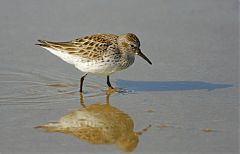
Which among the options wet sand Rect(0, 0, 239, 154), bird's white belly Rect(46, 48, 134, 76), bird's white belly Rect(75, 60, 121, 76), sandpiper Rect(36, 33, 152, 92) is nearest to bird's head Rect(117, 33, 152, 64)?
sandpiper Rect(36, 33, 152, 92)

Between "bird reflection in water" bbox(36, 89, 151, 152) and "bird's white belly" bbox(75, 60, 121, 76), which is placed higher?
"bird's white belly" bbox(75, 60, 121, 76)

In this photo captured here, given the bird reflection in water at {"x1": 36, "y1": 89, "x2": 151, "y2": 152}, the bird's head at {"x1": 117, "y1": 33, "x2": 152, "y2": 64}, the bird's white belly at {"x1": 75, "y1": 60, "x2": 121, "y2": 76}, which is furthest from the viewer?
the bird's head at {"x1": 117, "y1": 33, "x2": 152, "y2": 64}

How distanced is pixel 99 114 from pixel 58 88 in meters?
0.98

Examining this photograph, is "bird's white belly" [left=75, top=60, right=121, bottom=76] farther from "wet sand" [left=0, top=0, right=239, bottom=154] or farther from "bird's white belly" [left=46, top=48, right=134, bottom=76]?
"wet sand" [left=0, top=0, right=239, bottom=154]

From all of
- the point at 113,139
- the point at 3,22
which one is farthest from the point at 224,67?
the point at 3,22

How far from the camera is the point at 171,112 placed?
6.64m

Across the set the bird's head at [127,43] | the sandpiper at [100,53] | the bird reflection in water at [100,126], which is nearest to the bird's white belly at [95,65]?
the sandpiper at [100,53]

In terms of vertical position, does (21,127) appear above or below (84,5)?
below

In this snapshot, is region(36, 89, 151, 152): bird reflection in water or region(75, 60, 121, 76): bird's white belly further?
region(75, 60, 121, 76): bird's white belly

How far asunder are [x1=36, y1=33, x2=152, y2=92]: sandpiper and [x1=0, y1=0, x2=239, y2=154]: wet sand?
0.27 m

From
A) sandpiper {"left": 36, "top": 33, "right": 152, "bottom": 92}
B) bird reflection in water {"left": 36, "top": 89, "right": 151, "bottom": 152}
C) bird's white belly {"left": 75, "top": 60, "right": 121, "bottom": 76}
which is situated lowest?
bird reflection in water {"left": 36, "top": 89, "right": 151, "bottom": 152}

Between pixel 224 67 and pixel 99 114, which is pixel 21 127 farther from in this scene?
pixel 224 67

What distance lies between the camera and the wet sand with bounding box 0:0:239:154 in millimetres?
5863

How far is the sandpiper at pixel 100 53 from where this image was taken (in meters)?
7.39
